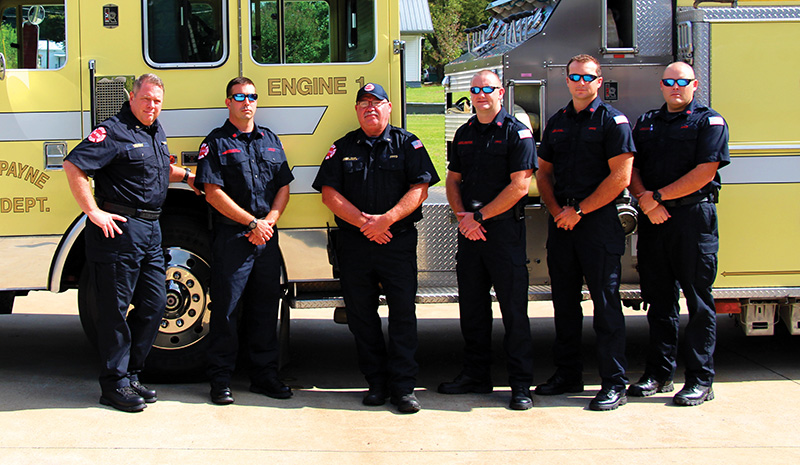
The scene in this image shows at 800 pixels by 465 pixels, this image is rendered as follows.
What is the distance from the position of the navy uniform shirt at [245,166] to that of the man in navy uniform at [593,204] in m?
1.68

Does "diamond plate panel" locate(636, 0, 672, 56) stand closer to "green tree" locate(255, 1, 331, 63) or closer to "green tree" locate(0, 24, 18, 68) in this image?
"green tree" locate(255, 1, 331, 63)

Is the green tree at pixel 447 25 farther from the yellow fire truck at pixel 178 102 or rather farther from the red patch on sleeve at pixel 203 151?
the red patch on sleeve at pixel 203 151

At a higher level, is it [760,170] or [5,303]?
[760,170]

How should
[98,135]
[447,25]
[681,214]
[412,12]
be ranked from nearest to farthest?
[98,135] < [681,214] < [412,12] < [447,25]

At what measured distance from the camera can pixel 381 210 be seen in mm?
5000

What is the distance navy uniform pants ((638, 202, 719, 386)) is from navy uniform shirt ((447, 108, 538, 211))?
0.93m

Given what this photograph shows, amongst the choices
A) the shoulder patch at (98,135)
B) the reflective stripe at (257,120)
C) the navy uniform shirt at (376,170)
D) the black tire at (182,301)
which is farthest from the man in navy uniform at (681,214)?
the shoulder patch at (98,135)

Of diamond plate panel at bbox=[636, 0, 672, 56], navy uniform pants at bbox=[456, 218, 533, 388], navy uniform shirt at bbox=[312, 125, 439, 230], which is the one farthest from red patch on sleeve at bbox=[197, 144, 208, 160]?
diamond plate panel at bbox=[636, 0, 672, 56]

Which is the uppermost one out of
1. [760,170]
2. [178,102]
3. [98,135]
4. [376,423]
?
[178,102]

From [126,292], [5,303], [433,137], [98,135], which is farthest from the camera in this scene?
[433,137]

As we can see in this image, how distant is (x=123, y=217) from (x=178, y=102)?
0.84 metres

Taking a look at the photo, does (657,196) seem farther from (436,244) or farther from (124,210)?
(124,210)

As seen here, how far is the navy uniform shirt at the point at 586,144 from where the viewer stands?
4.94 metres

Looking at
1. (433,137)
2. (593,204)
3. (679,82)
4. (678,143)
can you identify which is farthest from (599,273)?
(433,137)
